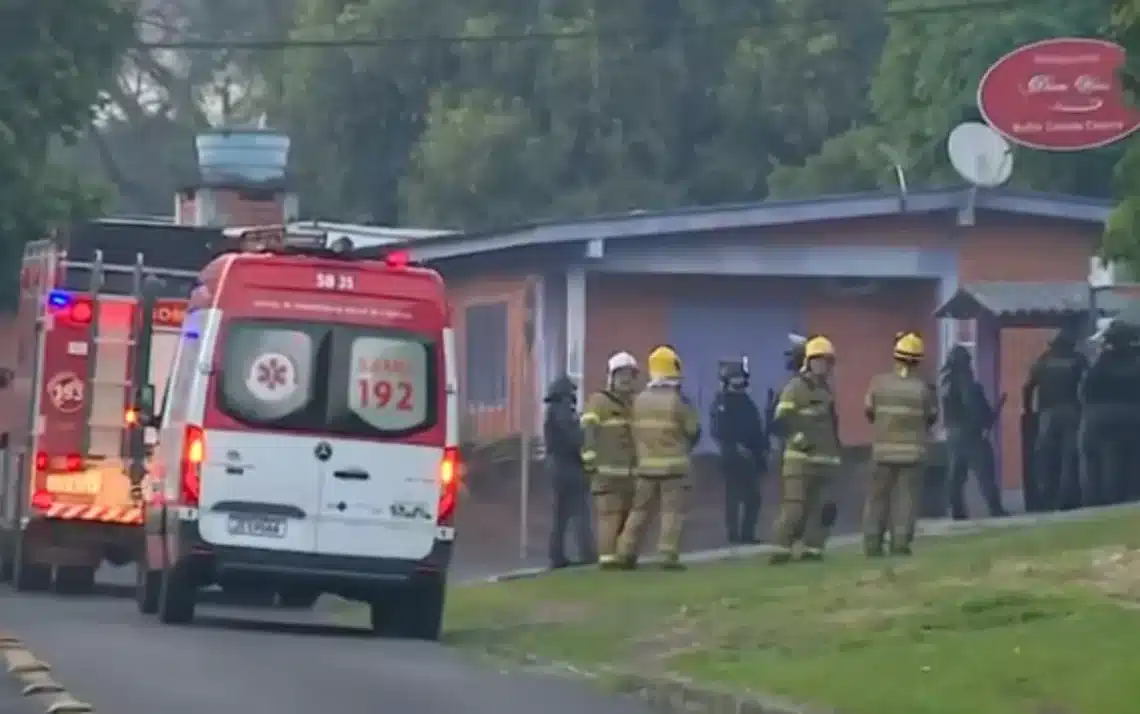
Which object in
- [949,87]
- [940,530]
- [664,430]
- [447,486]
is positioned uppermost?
[949,87]

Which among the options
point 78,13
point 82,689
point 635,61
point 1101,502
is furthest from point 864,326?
point 82,689

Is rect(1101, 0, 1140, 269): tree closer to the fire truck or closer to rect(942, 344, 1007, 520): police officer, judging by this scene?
rect(942, 344, 1007, 520): police officer

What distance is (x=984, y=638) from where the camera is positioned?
16516 mm

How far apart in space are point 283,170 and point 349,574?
79.0 ft

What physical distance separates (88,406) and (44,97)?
473 inches

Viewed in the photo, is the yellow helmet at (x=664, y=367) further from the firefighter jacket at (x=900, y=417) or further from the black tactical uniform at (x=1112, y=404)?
the black tactical uniform at (x=1112, y=404)

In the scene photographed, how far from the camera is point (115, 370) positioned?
26406mm

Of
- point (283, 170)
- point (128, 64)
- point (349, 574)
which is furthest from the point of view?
point (128, 64)

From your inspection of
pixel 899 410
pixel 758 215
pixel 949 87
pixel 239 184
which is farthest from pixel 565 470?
pixel 949 87

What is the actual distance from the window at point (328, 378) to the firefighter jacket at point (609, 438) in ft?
16.5

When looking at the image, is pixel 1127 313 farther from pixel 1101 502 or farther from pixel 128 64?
pixel 128 64

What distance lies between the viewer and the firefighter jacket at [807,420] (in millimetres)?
24547

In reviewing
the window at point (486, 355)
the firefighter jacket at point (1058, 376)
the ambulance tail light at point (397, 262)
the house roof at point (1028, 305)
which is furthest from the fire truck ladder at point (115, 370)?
the window at point (486, 355)

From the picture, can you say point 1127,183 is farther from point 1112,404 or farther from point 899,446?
point 1112,404
